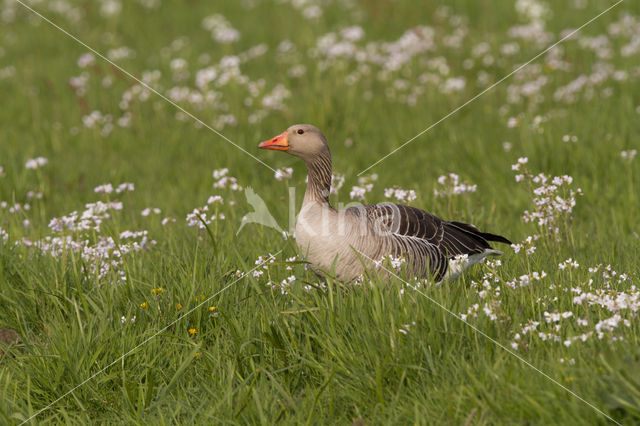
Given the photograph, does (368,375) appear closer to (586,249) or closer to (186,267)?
(186,267)

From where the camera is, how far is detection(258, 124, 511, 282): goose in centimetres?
469

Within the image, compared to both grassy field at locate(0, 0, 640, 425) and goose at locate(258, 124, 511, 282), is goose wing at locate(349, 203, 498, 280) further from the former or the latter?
grassy field at locate(0, 0, 640, 425)

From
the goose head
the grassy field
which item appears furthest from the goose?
the grassy field

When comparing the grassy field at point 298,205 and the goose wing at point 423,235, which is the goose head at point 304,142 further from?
the grassy field at point 298,205

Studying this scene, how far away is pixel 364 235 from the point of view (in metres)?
4.79

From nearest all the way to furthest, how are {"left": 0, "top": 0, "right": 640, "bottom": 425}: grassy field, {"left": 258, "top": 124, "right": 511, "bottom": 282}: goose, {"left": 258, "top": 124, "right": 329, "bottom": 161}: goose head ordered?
{"left": 0, "top": 0, "right": 640, "bottom": 425}: grassy field
{"left": 258, "top": 124, "right": 511, "bottom": 282}: goose
{"left": 258, "top": 124, "right": 329, "bottom": 161}: goose head

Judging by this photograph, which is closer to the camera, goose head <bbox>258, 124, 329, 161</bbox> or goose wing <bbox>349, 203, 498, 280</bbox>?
goose wing <bbox>349, 203, 498, 280</bbox>

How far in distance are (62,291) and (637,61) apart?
8398 mm

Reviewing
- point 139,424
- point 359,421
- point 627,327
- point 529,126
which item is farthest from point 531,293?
point 529,126

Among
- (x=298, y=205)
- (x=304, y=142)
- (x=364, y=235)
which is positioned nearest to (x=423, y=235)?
(x=364, y=235)

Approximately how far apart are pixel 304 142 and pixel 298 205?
1.45 meters

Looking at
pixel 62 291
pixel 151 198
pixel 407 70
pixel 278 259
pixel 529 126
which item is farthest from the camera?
pixel 407 70

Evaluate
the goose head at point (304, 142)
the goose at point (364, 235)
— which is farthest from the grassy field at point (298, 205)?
the goose head at point (304, 142)

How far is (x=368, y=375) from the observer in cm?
372
